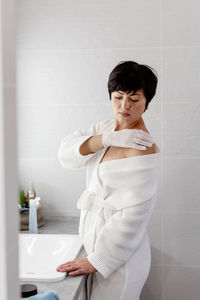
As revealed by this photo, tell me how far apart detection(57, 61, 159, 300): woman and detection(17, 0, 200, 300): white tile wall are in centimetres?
49

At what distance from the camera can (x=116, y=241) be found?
153 cm

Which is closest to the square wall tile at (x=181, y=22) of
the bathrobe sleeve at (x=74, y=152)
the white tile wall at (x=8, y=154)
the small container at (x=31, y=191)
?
the bathrobe sleeve at (x=74, y=152)

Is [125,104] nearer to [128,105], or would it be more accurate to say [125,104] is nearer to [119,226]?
[128,105]

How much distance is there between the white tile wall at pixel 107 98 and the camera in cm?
210

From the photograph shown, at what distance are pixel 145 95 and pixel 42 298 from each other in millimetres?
900

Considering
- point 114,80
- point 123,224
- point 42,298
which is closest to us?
point 42,298

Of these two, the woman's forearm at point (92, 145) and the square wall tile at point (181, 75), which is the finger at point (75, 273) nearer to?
the woman's forearm at point (92, 145)

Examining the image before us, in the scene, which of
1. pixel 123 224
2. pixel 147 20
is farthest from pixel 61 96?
pixel 123 224

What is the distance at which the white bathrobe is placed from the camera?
5.04ft

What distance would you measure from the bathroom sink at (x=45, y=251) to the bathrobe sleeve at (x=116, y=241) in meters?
0.13

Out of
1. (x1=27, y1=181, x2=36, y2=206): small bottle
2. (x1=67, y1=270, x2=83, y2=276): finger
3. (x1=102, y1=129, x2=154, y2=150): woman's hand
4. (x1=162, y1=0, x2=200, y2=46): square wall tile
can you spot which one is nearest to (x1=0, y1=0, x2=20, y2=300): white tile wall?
(x1=67, y1=270, x2=83, y2=276): finger

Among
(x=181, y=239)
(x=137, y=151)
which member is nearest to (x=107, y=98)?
(x=137, y=151)

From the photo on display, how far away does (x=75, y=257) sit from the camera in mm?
1603

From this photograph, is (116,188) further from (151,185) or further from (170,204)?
(170,204)
